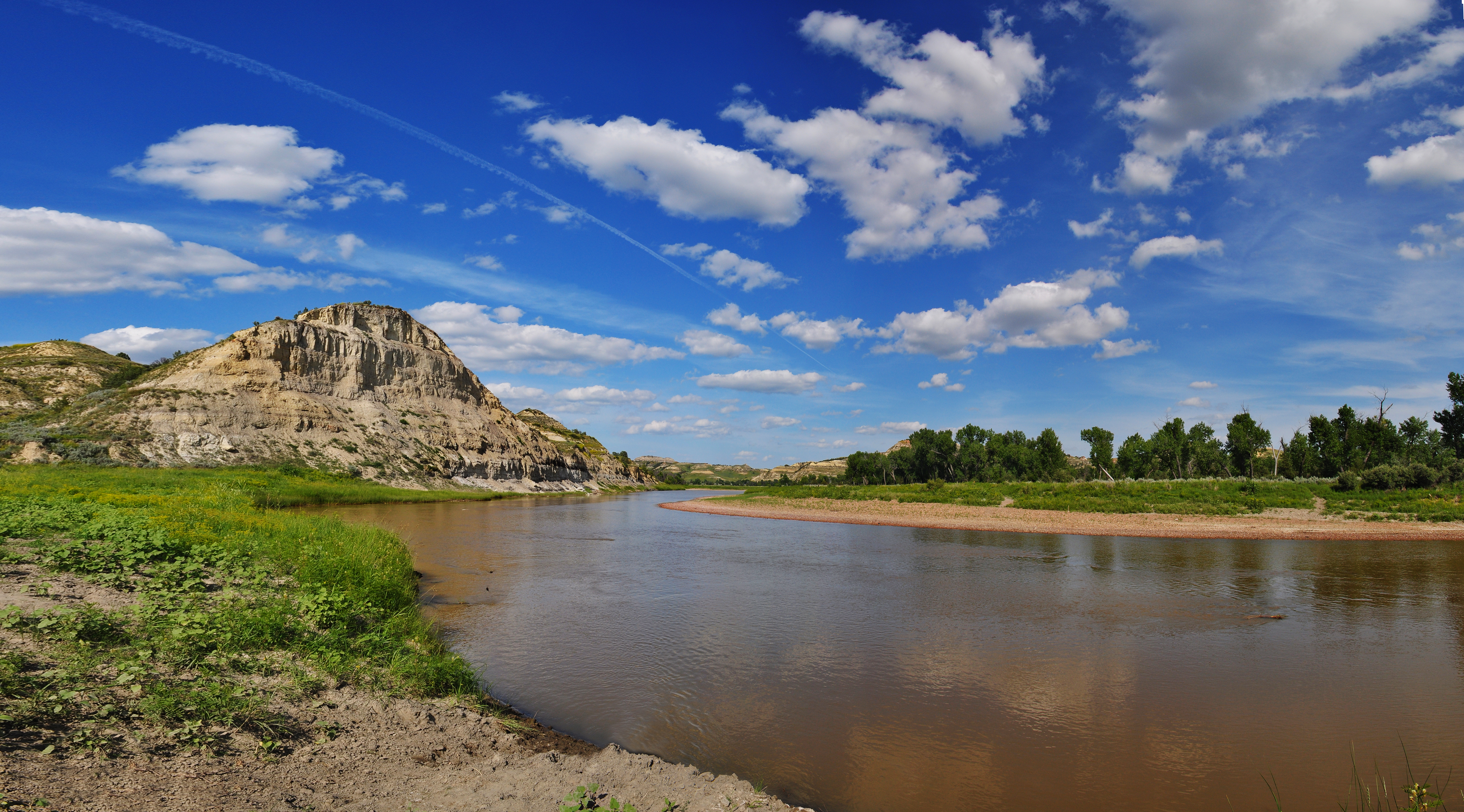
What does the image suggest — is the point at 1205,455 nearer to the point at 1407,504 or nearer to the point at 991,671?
the point at 1407,504

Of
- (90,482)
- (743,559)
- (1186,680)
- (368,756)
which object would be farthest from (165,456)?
(1186,680)

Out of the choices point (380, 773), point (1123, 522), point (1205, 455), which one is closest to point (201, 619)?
point (380, 773)

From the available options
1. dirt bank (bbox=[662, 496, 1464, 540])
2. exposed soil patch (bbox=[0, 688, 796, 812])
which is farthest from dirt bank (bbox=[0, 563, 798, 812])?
dirt bank (bbox=[662, 496, 1464, 540])

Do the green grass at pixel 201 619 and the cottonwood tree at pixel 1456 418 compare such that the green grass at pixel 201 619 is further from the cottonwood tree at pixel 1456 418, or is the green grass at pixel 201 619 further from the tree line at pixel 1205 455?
the cottonwood tree at pixel 1456 418

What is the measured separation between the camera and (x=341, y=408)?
72812 millimetres

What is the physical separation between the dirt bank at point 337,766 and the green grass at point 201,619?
19 centimetres

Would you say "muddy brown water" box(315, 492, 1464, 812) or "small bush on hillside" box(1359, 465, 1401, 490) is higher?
"small bush on hillside" box(1359, 465, 1401, 490)

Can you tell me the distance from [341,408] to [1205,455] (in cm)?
11065

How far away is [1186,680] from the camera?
1029cm

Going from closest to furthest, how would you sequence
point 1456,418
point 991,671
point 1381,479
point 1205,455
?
point 991,671, point 1381,479, point 1456,418, point 1205,455

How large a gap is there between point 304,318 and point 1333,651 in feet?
317

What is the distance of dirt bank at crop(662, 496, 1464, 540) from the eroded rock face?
1675 inches

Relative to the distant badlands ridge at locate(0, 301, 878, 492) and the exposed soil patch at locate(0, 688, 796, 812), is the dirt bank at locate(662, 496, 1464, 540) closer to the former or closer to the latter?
the exposed soil patch at locate(0, 688, 796, 812)

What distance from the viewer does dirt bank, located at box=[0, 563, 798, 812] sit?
4.26 meters
